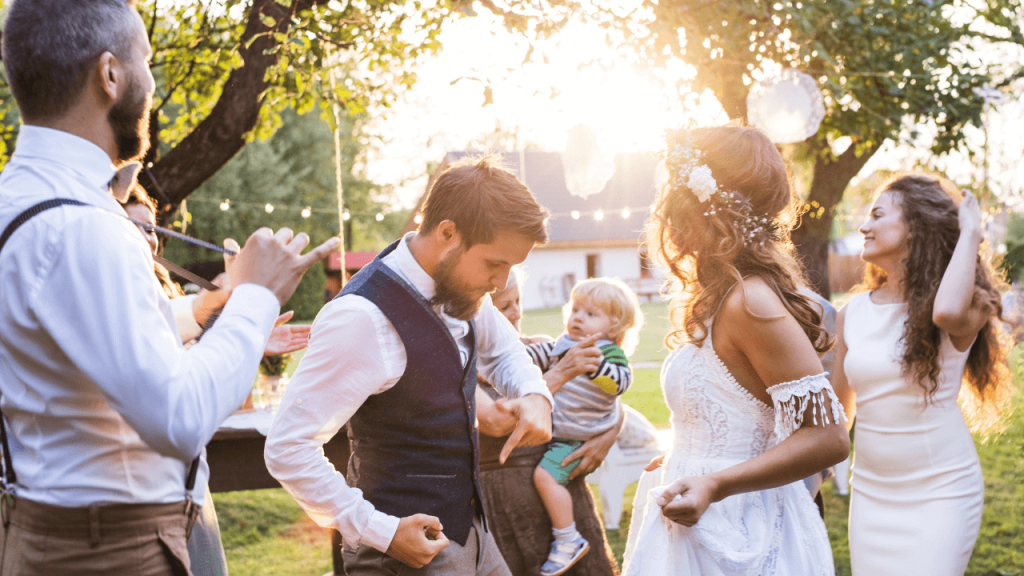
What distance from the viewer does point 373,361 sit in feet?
5.52

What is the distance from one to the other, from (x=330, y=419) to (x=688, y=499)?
2.84 feet

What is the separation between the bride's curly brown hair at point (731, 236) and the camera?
1.83 metres

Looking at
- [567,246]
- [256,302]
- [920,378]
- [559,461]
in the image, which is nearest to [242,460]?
[559,461]


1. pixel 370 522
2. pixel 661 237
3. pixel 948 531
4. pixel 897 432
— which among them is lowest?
pixel 948 531

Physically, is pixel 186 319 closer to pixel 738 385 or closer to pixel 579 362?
pixel 579 362

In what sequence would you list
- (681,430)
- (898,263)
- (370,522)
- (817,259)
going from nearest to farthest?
(370,522)
(681,430)
(898,263)
(817,259)

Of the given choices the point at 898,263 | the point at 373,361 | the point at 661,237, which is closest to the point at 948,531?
the point at 898,263

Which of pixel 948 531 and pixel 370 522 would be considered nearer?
pixel 370 522

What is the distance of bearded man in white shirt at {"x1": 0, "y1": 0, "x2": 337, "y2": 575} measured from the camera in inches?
41.9

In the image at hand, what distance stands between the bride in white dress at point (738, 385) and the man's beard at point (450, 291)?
0.61 meters

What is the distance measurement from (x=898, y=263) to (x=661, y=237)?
1408 mm

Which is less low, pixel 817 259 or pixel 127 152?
pixel 127 152

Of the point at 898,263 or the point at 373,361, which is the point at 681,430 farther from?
the point at 898,263

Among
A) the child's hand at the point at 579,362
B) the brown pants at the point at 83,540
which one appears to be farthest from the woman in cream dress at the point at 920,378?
the brown pants at the point at 83,540
